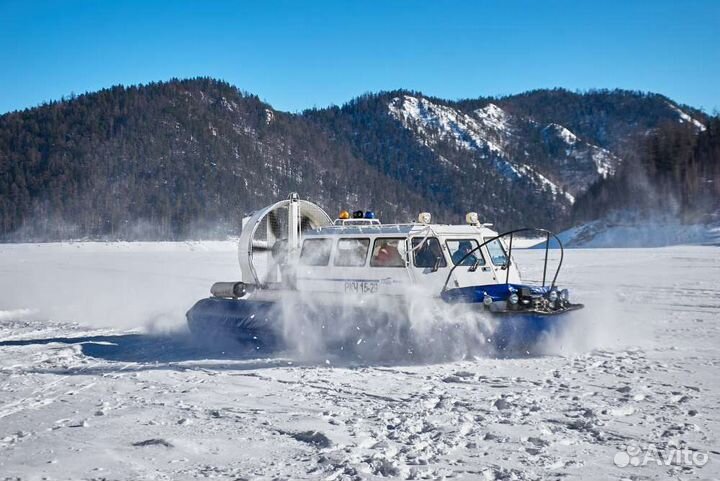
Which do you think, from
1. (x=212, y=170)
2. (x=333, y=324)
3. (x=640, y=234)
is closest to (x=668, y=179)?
(x=640, y=234)

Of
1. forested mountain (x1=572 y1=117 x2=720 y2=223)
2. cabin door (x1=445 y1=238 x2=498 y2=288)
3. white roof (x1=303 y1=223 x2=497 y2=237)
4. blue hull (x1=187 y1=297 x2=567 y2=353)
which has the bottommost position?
blue hull (x1=187 y1=297 x2=567 y2=353)

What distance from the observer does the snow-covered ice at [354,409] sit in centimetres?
503

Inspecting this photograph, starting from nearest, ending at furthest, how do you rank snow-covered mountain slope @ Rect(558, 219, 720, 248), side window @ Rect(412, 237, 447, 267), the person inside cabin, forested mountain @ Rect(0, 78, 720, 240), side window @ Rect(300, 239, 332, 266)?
1. side window @ Rect(412, 237, 447, 267)
2. the person inside cabin
3. side window @ Rect(300, 239, 332, 266)
4. snow-covered mountain slope @ Rect(558, 219, 720, 248)
5. forested mountain @ Rect(0, 78, 720, 240)

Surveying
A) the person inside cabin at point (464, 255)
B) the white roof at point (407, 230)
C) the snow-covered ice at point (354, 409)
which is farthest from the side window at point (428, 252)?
the snow-covered ice at point (354, 409)

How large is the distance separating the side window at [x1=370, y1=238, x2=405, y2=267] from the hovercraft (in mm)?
17

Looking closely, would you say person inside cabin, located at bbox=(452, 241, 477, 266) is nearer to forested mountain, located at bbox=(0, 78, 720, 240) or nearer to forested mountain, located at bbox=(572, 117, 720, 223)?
forested mountain, located at bbox=(572, 117, 720, 223)

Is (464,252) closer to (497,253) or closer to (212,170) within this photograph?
(497,253)

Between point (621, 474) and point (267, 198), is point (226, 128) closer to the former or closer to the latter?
point (267, 198)

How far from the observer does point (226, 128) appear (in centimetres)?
14300

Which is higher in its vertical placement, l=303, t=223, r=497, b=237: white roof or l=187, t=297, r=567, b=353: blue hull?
l=303, t=223, r=497, b=237: white roof

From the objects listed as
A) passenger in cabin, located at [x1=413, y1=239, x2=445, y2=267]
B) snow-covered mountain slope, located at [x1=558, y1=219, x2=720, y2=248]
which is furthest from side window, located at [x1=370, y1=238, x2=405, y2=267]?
snow-covered mountain slope, located at [x1=558, y1=219, x2=720, y2=248]

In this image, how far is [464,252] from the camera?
996cm

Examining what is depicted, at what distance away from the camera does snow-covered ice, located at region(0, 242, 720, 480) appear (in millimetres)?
5031

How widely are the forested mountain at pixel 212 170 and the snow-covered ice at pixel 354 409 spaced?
69406 millimetres
